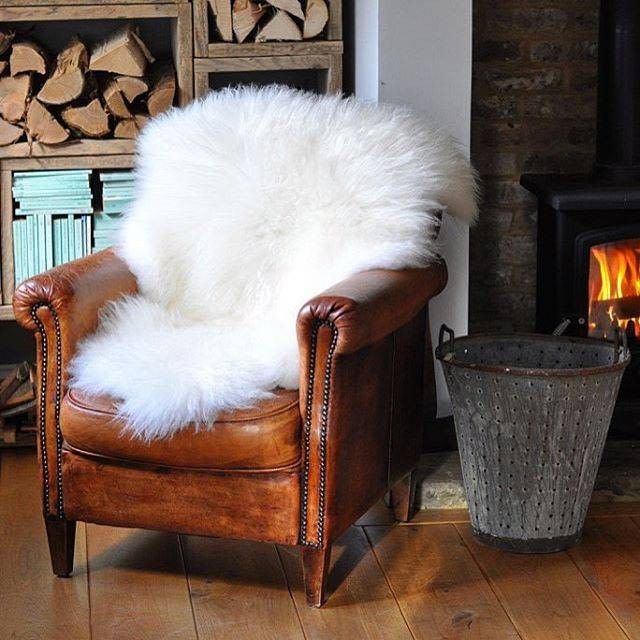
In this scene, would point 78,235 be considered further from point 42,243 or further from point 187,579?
point 187,579

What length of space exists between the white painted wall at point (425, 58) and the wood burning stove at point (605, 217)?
28cm

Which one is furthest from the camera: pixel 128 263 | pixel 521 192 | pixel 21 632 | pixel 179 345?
pixel 521 192

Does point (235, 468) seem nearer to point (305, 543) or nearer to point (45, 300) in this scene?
point (305, 543)

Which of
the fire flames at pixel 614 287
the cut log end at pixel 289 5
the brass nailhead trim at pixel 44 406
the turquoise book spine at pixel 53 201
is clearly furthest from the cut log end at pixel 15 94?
the fire flames at pixel 614 287

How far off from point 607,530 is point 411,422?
542 millimetres

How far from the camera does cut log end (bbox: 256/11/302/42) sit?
318cm

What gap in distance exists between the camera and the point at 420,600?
98.1 inches

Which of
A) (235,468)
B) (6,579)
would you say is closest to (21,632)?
(6,579)

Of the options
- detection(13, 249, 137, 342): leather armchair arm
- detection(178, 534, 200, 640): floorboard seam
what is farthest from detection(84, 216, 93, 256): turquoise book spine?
detection(178, 534, 200, 640): floorboard seam

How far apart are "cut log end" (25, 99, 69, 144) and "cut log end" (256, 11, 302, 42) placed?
1.92ft

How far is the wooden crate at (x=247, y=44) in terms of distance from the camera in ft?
10.4

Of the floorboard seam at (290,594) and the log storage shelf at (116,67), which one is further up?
the log storage shelf at (116,67)

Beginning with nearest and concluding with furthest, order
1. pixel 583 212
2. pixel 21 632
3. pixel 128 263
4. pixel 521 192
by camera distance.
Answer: pixel 21 632
pixel 128 263
pixel 583 212
pixel 521 192

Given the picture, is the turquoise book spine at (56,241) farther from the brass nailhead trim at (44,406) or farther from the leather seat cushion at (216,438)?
the leather seat cushion at (216,438)
